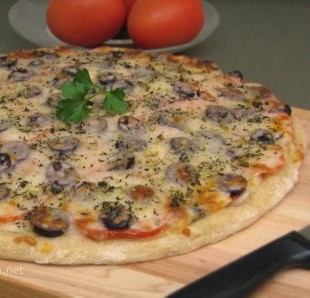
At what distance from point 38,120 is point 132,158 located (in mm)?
288

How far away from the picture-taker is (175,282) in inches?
48.3

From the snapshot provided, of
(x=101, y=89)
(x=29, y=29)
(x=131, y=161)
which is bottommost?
(x=131, y=161)

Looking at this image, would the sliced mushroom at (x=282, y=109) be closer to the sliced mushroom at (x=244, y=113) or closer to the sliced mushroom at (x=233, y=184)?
the sliced mushroom at (x=244, y=113)

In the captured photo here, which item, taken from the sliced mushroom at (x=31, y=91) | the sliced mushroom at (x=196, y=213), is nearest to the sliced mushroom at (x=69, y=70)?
the sliced mushroom at (x=31, y=91)

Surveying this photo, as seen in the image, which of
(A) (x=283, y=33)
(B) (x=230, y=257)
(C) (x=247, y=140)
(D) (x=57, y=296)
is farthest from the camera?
(A) (x=283, y=33)

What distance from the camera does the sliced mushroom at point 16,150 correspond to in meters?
1.45

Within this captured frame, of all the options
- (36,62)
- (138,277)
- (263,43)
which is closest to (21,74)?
(36,62)

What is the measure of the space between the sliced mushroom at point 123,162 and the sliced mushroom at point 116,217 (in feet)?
0.45

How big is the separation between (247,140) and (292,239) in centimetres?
34

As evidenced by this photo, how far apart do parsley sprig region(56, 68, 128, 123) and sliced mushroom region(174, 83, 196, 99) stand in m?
0.17

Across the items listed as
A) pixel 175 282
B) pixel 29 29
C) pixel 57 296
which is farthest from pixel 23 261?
pixel 29 29

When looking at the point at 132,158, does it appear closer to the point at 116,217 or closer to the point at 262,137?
the point at 116,217

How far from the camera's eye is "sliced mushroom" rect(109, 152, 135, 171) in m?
1.43

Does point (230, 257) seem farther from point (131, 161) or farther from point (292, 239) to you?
point (131, 161)
